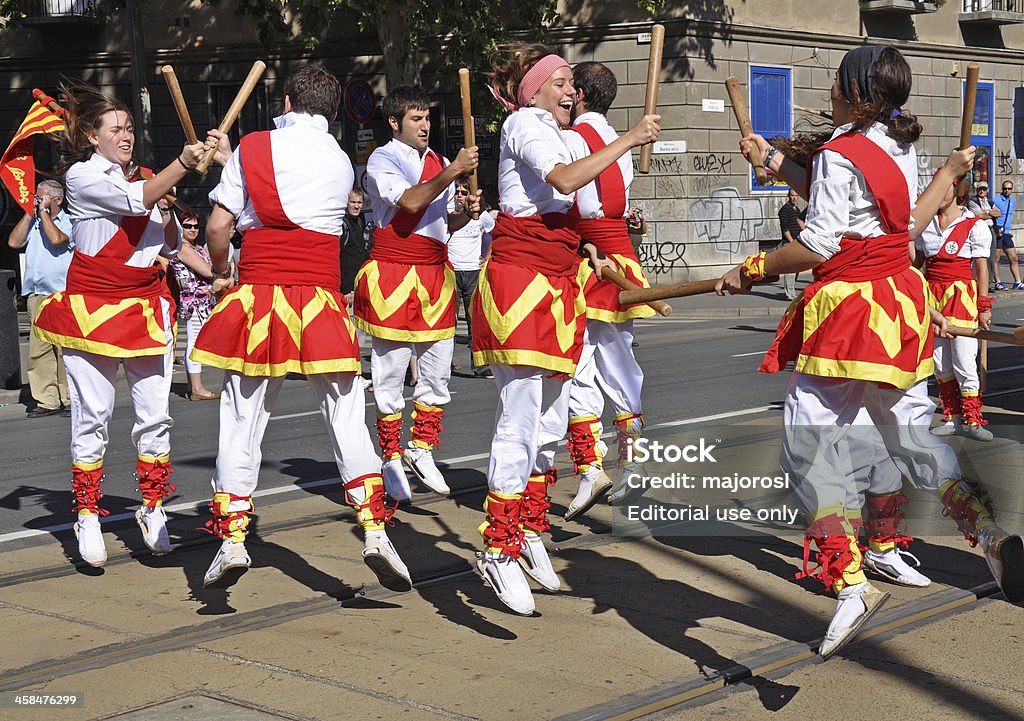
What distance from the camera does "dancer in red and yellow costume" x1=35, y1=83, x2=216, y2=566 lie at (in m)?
6.34

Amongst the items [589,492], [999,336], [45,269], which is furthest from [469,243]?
[999,336]

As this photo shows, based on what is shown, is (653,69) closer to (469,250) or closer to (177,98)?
(177,98)

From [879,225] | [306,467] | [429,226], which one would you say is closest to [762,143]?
[879,225]

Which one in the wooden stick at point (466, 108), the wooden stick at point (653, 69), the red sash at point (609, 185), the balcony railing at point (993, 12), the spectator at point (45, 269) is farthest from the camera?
the balcony railing at point (993, 12)

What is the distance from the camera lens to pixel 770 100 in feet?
91.2

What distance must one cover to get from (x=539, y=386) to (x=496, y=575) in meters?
0.74

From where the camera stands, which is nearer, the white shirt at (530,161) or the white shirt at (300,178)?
the white shirt at (530,161)

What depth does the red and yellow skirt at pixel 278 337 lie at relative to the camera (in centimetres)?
550

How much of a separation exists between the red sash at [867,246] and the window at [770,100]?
74.6ft

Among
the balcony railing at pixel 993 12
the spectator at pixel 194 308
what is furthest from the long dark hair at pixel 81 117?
the balcony railing at pixel 993 12

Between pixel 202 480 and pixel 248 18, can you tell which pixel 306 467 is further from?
pixel 248 18

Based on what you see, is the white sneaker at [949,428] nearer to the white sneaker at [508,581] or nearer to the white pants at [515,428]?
the white pants at [515,428]

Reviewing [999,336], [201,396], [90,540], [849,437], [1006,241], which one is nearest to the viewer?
[999,336]

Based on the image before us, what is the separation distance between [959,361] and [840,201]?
5050 mm
